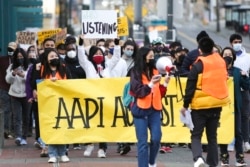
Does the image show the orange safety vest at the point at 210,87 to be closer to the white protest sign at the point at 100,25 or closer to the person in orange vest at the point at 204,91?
the person in orange vest at the point at 204,91

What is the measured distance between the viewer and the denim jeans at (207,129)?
11.3 m

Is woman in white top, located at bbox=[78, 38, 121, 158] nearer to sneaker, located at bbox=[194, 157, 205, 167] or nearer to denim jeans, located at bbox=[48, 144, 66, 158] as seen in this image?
denim jeans, located at bbox=[48, 144, 66, 158]

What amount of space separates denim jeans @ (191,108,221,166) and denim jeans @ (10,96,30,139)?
4.87 metres

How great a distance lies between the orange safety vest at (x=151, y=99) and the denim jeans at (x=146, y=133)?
66mm

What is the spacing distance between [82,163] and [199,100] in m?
2.49

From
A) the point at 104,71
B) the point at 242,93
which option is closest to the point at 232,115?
the point at 242,93

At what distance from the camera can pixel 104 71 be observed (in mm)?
13883

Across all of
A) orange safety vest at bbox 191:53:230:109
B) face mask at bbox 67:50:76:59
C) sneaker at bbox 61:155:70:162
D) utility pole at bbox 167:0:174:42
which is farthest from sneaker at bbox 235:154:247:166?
utility pole at bbox 167:0:174:42

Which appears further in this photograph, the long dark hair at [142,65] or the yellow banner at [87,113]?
the yellow banner at [87,113]

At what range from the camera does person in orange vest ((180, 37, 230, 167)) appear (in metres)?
11.2

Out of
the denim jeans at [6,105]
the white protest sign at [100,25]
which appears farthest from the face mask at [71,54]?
the denim jeans at [6,105]

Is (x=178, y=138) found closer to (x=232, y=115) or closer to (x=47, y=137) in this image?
(x=232, y=115)

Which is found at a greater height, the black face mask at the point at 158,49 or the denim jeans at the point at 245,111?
the black face mask at the point at 158,49

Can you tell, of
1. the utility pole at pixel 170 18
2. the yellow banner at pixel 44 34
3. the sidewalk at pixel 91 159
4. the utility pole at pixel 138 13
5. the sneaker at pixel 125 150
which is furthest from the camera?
the utility pole at pixel 138 13
